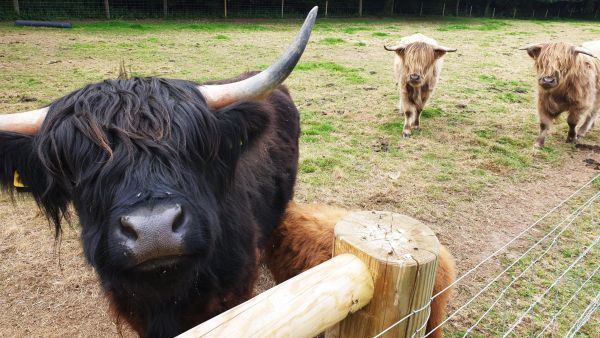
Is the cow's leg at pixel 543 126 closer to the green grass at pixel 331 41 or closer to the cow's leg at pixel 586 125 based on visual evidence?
the cow's leg at pixel 586 125

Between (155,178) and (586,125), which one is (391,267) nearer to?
(155,178)

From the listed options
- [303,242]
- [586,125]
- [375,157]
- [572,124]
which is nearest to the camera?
[303,242]

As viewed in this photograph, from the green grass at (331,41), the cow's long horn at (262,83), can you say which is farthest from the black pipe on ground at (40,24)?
the cow's long horn at (262,83)

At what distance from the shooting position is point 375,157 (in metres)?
5.54

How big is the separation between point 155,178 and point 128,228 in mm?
214

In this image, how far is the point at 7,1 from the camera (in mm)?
17266

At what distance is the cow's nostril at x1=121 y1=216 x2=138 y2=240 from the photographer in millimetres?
1380

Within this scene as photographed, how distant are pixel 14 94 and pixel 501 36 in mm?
17947

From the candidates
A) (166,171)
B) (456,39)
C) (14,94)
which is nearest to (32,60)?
(14,94)

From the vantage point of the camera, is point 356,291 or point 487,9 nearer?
point 356,291

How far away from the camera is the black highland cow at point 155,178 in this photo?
1.48 m

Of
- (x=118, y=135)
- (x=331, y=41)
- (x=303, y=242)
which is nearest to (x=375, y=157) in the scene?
(x=303, y=242)

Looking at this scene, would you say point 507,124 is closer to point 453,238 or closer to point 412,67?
point 412,67

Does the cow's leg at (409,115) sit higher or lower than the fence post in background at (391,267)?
lower
